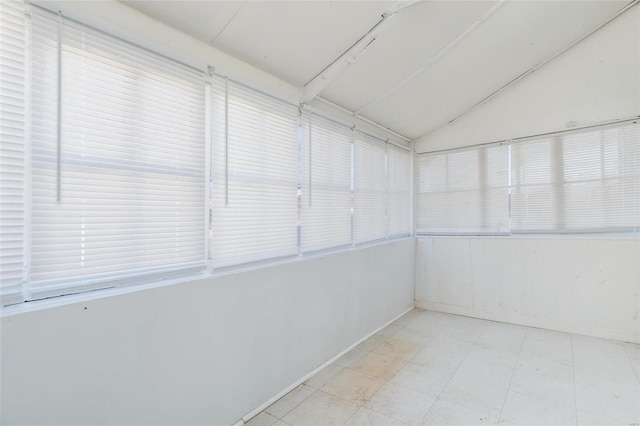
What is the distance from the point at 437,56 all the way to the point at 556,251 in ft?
8.56

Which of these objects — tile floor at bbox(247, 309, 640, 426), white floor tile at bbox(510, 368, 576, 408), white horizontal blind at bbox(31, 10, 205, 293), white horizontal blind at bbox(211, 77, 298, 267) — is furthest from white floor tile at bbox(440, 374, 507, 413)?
white horizontal blind at bbox(31, 10, 205, 293)

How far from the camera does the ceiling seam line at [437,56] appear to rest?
2406 millimetres

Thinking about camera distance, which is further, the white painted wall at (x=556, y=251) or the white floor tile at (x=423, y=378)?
the white painted wall at (x=556, y=251)

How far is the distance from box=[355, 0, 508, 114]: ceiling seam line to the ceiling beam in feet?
2.43

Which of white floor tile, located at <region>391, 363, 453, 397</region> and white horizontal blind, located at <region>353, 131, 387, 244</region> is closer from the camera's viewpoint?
white floor tile, located at <region>391, 363, 453, 397</region>

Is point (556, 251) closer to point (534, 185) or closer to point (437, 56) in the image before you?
point (534, 185)

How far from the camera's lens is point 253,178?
216 cm

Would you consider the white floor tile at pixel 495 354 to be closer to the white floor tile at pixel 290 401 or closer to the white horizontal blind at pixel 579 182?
the white horizontal blind at pixel 579 182

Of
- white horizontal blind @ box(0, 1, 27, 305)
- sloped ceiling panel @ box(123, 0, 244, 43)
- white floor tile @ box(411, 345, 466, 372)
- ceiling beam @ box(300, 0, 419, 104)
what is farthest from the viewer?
white floor tile @ box(411, 345, 466, 372)

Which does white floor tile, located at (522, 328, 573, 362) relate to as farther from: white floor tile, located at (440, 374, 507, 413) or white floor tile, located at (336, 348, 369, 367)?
white floor tile, located at (336, 348, 369, 367)

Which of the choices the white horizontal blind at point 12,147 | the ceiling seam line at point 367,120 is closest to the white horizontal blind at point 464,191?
the ceiling seam line at point 367,120

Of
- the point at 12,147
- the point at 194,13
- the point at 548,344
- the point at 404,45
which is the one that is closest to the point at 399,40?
the point at 404,45

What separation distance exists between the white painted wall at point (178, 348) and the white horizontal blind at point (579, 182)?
2.51 metres

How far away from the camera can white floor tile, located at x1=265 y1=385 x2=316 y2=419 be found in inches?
84.1
